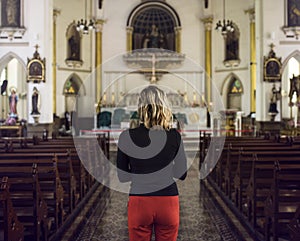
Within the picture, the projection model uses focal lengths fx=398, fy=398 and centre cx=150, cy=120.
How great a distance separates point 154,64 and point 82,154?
13.9 m

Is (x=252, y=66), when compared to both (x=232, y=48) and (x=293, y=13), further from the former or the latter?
(x=293, y=13)

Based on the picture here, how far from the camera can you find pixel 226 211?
5.95 meters

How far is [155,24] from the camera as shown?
21812 millimetres

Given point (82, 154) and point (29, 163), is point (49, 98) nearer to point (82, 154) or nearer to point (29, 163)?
point (82, 154)

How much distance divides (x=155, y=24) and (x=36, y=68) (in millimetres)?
9921

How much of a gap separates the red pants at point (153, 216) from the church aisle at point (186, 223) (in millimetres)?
2054

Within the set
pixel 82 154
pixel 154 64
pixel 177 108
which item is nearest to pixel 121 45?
pixel 154 64

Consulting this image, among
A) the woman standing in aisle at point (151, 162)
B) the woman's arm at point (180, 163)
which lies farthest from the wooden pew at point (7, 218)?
the woman's arm at point (180, 163)

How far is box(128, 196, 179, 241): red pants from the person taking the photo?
2.73 metres

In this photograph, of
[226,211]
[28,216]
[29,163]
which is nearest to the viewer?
[28,216]

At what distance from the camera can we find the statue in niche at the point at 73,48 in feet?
64.6

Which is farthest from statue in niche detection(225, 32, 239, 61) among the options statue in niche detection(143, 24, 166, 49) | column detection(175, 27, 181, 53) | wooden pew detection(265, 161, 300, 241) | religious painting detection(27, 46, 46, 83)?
wooden pew detection(265, 161, 300, 241)

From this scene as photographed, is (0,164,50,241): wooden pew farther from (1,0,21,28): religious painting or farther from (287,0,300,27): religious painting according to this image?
(287,0,300,27): religious painting

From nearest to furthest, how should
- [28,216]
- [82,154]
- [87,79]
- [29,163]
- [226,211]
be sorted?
→ [28,216], [29,163], [226,211], [82,154], [87,79]
